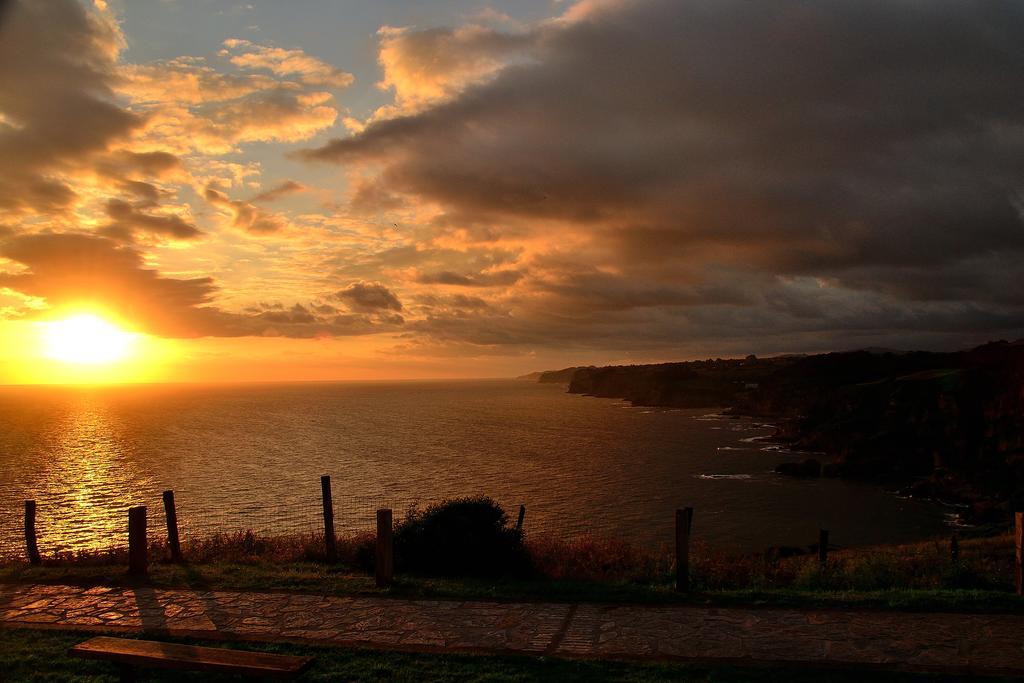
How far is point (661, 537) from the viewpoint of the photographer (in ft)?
114

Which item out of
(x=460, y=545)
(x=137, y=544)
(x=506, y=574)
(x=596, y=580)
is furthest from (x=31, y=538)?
(x=596, y=580)

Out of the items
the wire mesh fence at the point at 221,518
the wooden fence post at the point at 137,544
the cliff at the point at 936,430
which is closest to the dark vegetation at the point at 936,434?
the cliff at the point at 936,430

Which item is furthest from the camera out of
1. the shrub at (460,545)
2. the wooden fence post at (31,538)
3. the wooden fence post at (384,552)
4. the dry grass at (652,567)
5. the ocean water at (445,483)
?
the ocean water at (445,483)

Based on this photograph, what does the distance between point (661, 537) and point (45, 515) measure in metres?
38.6

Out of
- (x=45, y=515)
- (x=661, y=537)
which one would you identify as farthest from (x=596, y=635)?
(x=45, y=515)

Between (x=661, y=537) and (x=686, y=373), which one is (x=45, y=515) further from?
(x=686, y=373)

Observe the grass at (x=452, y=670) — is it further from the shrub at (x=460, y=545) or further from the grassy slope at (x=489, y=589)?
the shrub at (x=460, y=545)

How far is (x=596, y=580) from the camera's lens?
40.3ft

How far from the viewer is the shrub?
45.2ft

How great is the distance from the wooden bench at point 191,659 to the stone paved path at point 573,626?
75.5 inches

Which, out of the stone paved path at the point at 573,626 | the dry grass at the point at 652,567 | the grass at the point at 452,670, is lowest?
the dry grass at the point at 652,567

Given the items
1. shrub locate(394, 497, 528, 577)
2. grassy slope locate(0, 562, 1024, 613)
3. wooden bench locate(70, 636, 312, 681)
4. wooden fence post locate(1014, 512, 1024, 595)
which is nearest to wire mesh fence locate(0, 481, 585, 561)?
shrub locate(394, 497, 528, 577)

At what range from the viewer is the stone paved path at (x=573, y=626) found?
26.6 feet

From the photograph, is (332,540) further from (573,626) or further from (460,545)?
(573,626)
